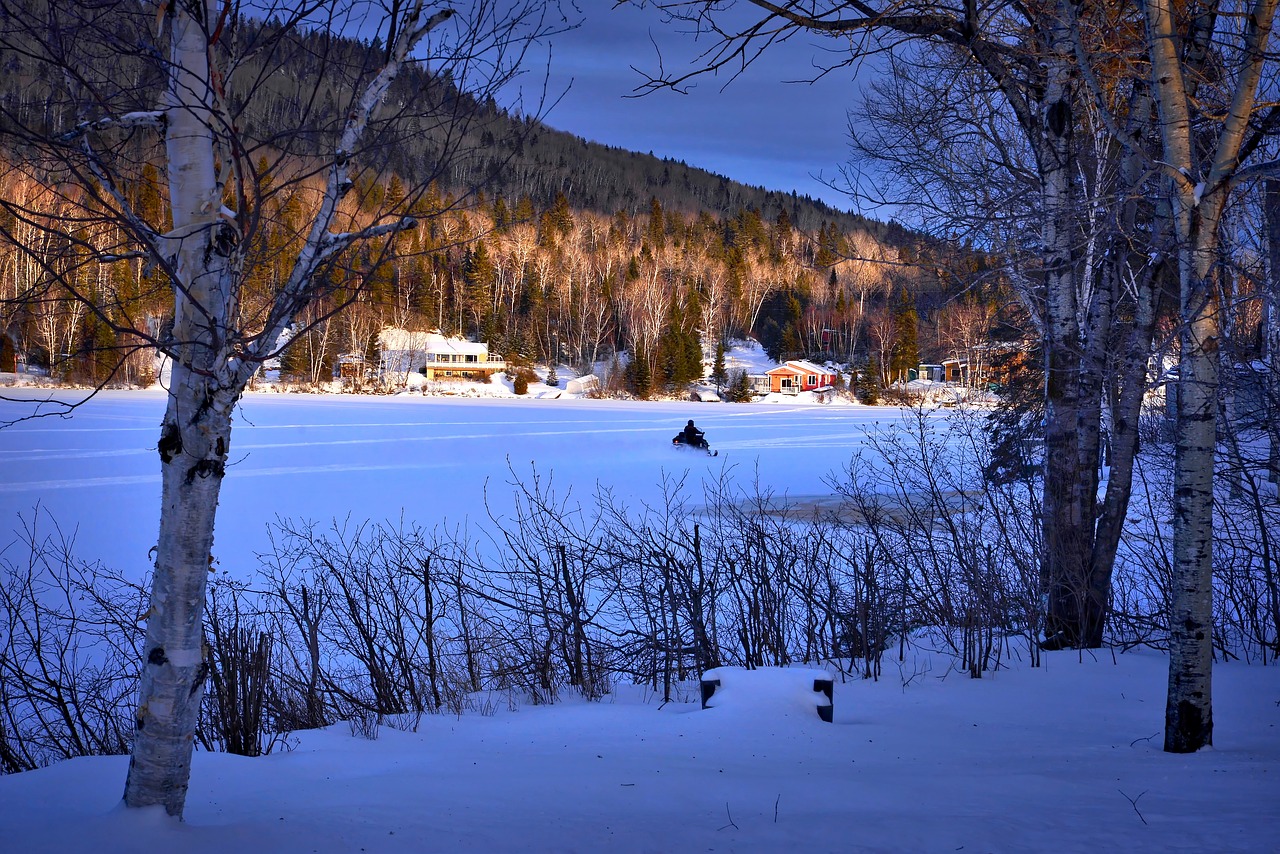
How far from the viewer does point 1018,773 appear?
11.4 ft

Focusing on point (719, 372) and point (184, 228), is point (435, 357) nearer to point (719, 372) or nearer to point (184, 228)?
point (719, 372)

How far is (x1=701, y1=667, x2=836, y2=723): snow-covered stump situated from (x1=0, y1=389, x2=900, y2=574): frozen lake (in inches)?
147

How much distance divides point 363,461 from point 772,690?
18039 millimetres

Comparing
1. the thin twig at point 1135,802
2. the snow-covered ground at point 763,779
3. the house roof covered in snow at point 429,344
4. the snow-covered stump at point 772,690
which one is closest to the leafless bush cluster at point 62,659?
the snow-covered ground at point 763,779

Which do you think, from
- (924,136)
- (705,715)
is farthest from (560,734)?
(924,136)

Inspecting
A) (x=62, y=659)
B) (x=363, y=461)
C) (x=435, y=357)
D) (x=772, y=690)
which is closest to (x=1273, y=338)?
(x=772, y=690)

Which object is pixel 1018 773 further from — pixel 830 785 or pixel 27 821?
pixel 27 821

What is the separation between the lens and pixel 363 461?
2084cm

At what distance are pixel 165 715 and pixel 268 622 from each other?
557 centimetres

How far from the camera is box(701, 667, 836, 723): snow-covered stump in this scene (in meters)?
4.34

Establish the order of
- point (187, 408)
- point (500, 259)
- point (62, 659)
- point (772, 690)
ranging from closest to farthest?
point (187, 408) → point (772, 690) → point (62, 659) → point (500, 259)

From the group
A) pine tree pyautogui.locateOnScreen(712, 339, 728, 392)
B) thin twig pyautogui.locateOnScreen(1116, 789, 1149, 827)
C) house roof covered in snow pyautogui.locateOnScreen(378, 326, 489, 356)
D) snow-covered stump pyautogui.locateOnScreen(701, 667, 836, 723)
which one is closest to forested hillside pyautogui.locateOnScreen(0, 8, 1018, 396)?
pine tree pyautogui.locateOnScreen(712, 339, 728, 392)

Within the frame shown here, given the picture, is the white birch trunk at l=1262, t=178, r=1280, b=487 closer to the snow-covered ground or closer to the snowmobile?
the snow-covered ground

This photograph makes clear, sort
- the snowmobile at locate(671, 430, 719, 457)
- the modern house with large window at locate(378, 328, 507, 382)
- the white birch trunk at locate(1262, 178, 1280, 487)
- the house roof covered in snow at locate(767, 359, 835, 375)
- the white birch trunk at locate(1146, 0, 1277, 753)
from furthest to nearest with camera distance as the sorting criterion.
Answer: the house roof covered in snow at locate(767, 359, 835, 375), the modern house with large window at locate(378, 328, 507, 382), the snowmobile at locate(671, 430, 719, 457), the white birch trunk at locate(1262, 178, 1280, 487), the white birch trunk at locate(1146, 0, 1277, 753)
